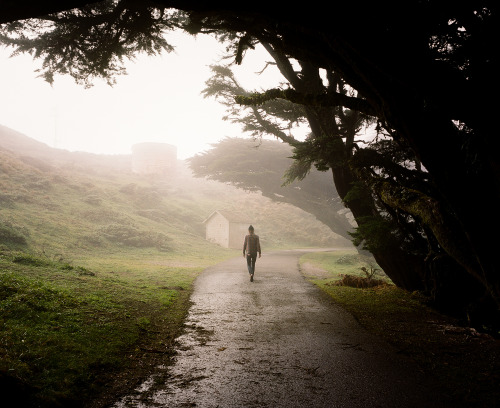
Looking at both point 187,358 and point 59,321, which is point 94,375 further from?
point 59,321

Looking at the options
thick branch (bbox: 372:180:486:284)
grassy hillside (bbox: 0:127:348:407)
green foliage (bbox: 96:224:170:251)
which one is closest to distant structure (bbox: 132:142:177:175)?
grassy hillside (bbox: 0:127:348:407)

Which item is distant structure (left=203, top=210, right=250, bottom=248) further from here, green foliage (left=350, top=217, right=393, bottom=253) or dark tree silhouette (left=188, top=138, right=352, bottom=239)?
green foliage (left=350, top=217, right=393, bottom=253)

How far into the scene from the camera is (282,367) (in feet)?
11.7

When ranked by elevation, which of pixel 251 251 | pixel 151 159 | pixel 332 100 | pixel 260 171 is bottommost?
pixel 251 251

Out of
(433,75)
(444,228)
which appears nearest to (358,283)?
(444,228)

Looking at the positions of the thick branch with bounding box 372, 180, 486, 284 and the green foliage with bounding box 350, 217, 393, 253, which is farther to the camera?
the green foliage with bounding box 350, 217, 393, 253

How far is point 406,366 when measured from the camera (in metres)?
3.63

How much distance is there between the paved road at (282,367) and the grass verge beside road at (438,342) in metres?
0.28

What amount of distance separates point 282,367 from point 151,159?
70.8 meters

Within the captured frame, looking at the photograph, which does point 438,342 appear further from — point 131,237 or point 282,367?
point 131,237

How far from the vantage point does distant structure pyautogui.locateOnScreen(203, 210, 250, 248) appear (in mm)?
32188

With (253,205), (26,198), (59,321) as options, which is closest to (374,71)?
(59,321)

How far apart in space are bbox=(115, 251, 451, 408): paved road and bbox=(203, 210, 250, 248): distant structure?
25883 millimetres

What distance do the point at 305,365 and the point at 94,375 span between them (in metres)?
2.42
